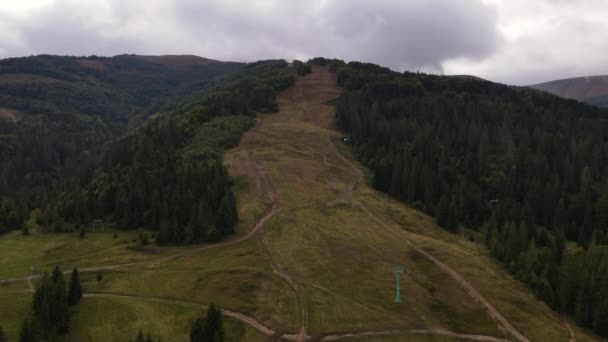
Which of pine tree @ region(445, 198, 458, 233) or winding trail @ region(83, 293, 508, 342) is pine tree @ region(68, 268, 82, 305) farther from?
pine tree @ region(445, 198, 458, 233)

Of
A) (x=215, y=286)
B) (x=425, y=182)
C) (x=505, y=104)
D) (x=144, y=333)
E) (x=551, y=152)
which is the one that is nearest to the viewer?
(x=144, y=333)

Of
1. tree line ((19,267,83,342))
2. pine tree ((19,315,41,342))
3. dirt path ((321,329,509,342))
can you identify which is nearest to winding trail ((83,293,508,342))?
dirt path ((321,329,509,342))

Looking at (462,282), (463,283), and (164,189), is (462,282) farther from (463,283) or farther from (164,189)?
(164,189)

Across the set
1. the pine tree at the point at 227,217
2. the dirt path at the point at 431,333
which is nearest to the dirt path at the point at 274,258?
the dirt path at the point at 431,333

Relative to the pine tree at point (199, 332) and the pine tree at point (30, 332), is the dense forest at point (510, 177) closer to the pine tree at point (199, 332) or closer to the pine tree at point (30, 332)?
the pine tree at point (199, 332)

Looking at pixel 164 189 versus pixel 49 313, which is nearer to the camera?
pixel 49 313

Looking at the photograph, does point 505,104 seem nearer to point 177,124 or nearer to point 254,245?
point 177,124

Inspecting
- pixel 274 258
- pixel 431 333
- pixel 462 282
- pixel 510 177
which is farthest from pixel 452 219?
pixel 431 333

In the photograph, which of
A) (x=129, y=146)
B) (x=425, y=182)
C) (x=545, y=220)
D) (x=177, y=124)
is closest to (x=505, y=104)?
(x=545, y=220)
